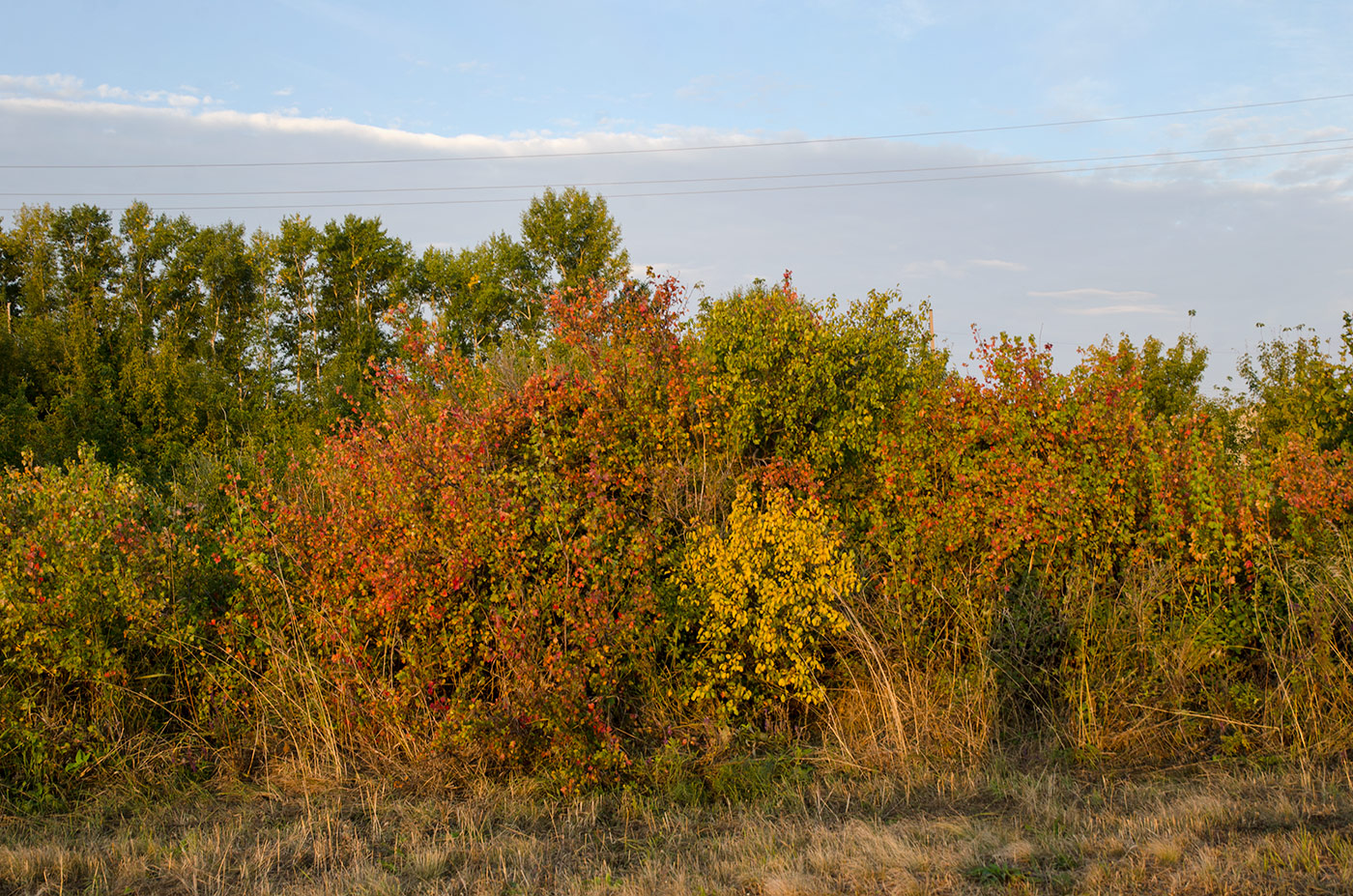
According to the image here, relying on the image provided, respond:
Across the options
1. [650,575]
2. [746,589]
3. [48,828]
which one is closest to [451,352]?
[650,575]

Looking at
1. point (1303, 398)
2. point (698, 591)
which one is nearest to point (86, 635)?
point (698, 591)

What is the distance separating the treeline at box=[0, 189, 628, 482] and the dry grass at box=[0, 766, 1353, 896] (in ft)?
77.6

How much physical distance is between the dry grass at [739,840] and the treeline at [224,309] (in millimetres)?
23640

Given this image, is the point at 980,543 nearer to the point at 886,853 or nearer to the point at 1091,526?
the point at 1091,526

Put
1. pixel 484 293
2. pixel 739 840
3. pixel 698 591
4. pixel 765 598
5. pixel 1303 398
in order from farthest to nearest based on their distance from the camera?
1. pixel 484 293
2. pixel 1303 398
3. pixel 698 591
4. pixel 765 598
5. pixel 739 840

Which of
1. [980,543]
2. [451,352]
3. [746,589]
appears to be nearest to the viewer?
[746,589]

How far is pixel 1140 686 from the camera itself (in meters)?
6.54

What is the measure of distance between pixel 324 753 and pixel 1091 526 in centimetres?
576

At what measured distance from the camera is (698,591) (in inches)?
275

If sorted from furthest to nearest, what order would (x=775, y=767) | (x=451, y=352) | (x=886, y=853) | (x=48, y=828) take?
(x=451, y=352)
(x=775, y=767)
(x=48, y=828)
(x=886, y=853)

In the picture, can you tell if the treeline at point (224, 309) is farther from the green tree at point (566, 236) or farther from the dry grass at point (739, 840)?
the dry grass at point (739, 840)

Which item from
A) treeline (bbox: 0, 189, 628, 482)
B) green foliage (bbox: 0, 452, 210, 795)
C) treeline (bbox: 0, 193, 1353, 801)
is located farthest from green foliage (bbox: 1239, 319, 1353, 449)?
treeline (bbox: 0, 189, 628, 482)

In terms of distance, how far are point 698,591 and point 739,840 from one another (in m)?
2.37

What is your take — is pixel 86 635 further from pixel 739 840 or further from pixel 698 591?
pixel 739 840
